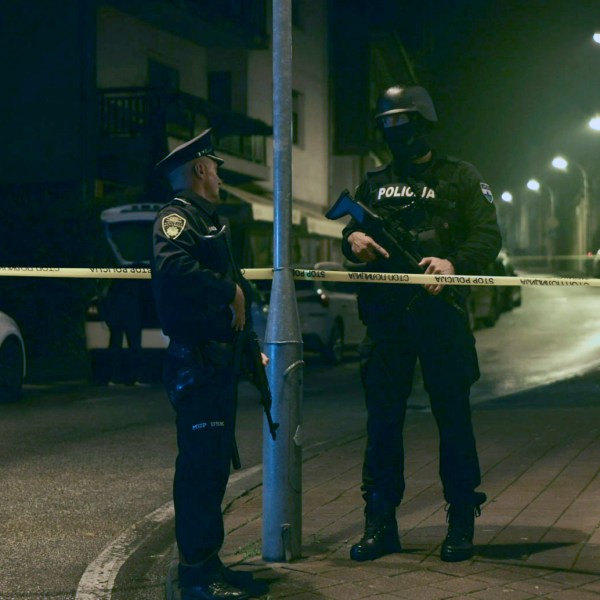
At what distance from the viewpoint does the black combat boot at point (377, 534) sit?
215 inches

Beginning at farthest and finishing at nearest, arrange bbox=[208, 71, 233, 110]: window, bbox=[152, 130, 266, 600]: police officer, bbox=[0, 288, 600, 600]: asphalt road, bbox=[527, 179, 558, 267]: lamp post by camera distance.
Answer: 1. bbox=[527, 179, 558, 267]: lamp post
2. bbox=[208, 71, 233, 110]: window
3. bbox=[0, 288, 600, 600]: asphalt road
4. bbox=[152, 130, 266, 600]: police officer

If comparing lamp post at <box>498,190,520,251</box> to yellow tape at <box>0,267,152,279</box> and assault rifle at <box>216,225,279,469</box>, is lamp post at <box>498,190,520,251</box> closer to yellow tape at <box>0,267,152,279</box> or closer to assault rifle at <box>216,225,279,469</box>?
yellow tape at <box>0,267,152,279</box>

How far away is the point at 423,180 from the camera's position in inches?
223

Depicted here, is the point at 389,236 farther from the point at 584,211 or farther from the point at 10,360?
the point at 584,211

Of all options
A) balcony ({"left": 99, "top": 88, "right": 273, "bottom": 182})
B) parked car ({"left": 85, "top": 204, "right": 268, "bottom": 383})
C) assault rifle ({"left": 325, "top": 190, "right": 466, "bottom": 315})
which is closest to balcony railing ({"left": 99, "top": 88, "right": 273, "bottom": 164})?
balcony ({"left": 99, "top": 88, "right": 273, "bottom": 182})

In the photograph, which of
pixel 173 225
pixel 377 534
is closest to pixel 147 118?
pixel 377 534

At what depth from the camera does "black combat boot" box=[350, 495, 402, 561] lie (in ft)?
17.9

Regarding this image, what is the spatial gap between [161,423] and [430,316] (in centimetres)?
599

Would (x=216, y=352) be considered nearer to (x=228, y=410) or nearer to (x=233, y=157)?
(x=228, y=410)

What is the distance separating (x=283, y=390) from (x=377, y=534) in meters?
0.75

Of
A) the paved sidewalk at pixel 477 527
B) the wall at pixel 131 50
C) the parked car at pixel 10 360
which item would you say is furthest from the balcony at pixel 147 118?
the paved sidewalk at pixel 477 527

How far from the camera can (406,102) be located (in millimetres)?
5605

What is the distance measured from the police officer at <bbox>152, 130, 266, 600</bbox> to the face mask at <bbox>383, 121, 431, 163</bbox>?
102cm

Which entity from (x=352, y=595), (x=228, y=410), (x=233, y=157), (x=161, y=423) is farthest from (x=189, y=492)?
(x=233, y=157)
